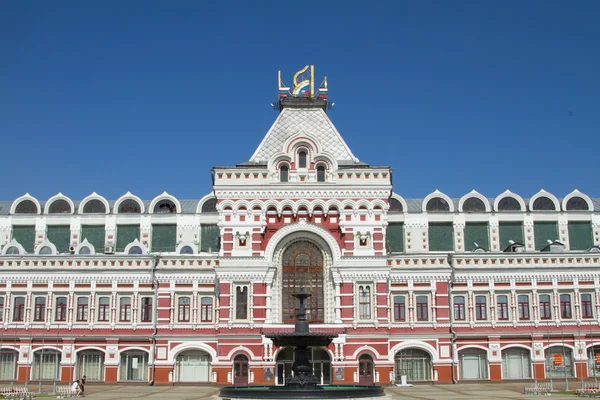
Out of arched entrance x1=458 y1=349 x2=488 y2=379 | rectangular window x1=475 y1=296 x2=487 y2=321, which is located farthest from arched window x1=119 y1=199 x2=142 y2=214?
arched entrance x1=458 y1=349 x2=488 y2=379

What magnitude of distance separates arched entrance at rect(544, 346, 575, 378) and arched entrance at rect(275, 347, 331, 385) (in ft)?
53.2

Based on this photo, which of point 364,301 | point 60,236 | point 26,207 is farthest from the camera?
point 26,207

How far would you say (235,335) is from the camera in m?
52.5

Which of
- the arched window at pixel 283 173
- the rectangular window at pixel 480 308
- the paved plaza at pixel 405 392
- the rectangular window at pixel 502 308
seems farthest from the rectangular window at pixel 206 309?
the rectangular window at pixel 502 308

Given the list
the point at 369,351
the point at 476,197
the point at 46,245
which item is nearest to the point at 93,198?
the point at 46,245

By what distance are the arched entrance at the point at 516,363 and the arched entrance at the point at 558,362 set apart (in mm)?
1396

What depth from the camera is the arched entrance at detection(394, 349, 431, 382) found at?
5441 centimetres

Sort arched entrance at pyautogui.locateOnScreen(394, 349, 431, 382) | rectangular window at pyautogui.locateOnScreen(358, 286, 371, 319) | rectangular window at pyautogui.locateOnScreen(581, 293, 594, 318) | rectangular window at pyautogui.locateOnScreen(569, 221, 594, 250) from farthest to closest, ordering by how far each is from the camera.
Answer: rectangular window at pyautogui.locateOnScreen(569, 221, 594, 250), rectangular window at pyautogui.locateOnScreen(581, 293, 594, 318), arched entrance at pyautogui.locateOnScreen(394, 349, 431, 382), rectangular window at pyautogui.locateOnScreen(358, 286, 371, 319)

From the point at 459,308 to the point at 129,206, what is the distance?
2983cm

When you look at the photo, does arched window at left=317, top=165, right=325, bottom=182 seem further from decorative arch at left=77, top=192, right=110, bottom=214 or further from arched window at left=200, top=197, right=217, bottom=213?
decorative arch at left=77, top=192, right=110, bottom=214

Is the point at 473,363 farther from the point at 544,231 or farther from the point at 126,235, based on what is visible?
the point at 126,235

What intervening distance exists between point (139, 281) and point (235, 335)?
904 centimetres

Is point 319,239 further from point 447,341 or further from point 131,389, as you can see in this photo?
point 131,389

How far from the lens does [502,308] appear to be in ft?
183
